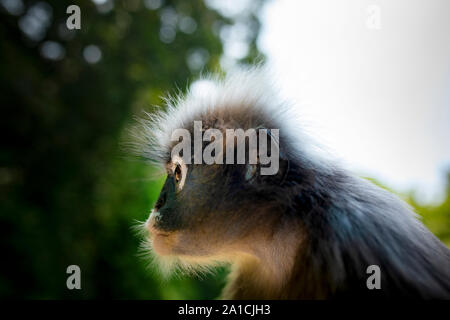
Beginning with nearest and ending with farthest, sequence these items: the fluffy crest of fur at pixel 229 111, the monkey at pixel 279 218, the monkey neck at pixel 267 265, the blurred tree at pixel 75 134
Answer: the monkey at pixel 279 218
the monkey neck at pixel 267 265
the fluffy crest of fur at pixel 229 111
the blurred tree at pixel 75 134

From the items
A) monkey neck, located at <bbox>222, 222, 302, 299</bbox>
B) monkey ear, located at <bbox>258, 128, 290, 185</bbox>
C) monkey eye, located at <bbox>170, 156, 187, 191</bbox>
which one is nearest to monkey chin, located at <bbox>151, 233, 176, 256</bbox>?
monkey eye, located at <bbox>170, 156, 187, 191</bbox>

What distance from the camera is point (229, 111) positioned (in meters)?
1.77

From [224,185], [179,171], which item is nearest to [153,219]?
[179,171]

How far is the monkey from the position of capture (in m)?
1.32

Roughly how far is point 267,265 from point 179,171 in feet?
1.90

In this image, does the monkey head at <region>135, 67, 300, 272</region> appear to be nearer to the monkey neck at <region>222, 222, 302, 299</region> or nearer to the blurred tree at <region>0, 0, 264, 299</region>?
the monkey neck at <region>222, 222, 302, 299</region>

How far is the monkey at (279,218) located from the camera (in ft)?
4.33

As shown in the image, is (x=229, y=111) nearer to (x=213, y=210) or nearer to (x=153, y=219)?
(x=213, y=210)

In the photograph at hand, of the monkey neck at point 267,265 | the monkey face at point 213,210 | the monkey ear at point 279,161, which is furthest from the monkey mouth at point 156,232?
the monkey ear at point 279,161

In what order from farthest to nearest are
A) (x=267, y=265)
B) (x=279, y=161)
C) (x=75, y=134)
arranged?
(x=75, y=134), (x=267, y=265), (x=279, y=161)

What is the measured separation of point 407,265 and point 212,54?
3951 millimetres

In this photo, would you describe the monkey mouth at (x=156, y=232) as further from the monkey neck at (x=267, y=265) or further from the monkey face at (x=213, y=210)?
the monkey neck at (x=267, y=265)

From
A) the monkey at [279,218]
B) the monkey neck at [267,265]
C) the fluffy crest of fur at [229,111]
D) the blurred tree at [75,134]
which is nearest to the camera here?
the monkey at [279,218]

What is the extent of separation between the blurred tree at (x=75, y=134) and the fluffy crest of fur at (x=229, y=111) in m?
2.03
